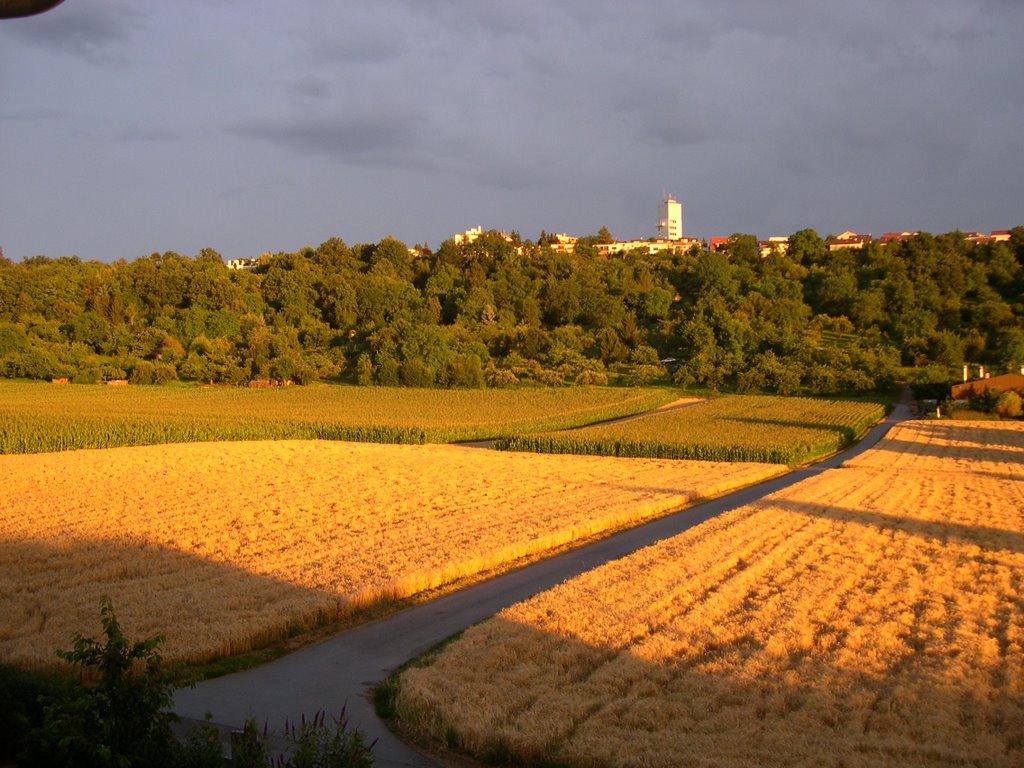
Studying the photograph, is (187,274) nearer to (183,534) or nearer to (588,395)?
(588,395)

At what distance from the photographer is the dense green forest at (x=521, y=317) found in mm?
78625

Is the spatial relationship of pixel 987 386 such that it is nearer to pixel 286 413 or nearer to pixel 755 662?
pixel 286 413

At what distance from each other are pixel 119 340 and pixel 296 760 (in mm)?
84738

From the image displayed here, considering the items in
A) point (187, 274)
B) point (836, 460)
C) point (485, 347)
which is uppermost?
point (187, 274)

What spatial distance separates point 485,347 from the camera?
87562 millimetres

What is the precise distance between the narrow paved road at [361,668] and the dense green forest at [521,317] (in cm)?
6165

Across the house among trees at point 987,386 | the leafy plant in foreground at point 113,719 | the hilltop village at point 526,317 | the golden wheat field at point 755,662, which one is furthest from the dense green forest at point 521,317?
the leafy plant in foreground at point 113,719

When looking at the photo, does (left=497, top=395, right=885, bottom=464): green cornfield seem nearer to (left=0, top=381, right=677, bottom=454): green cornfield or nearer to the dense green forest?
(left=0, top=381, right=677, bottom=454): green cornfield

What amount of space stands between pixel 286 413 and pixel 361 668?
4538 cm

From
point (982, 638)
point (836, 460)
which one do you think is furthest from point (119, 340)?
point (982, 638)

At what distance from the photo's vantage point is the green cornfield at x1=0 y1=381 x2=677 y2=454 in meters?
40.2

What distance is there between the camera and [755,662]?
10062 millimetres

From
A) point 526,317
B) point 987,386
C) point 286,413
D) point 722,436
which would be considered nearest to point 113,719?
point 722,436

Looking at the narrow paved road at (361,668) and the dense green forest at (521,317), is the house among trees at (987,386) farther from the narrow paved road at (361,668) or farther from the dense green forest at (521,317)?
the narrow paved road at (361,668)
